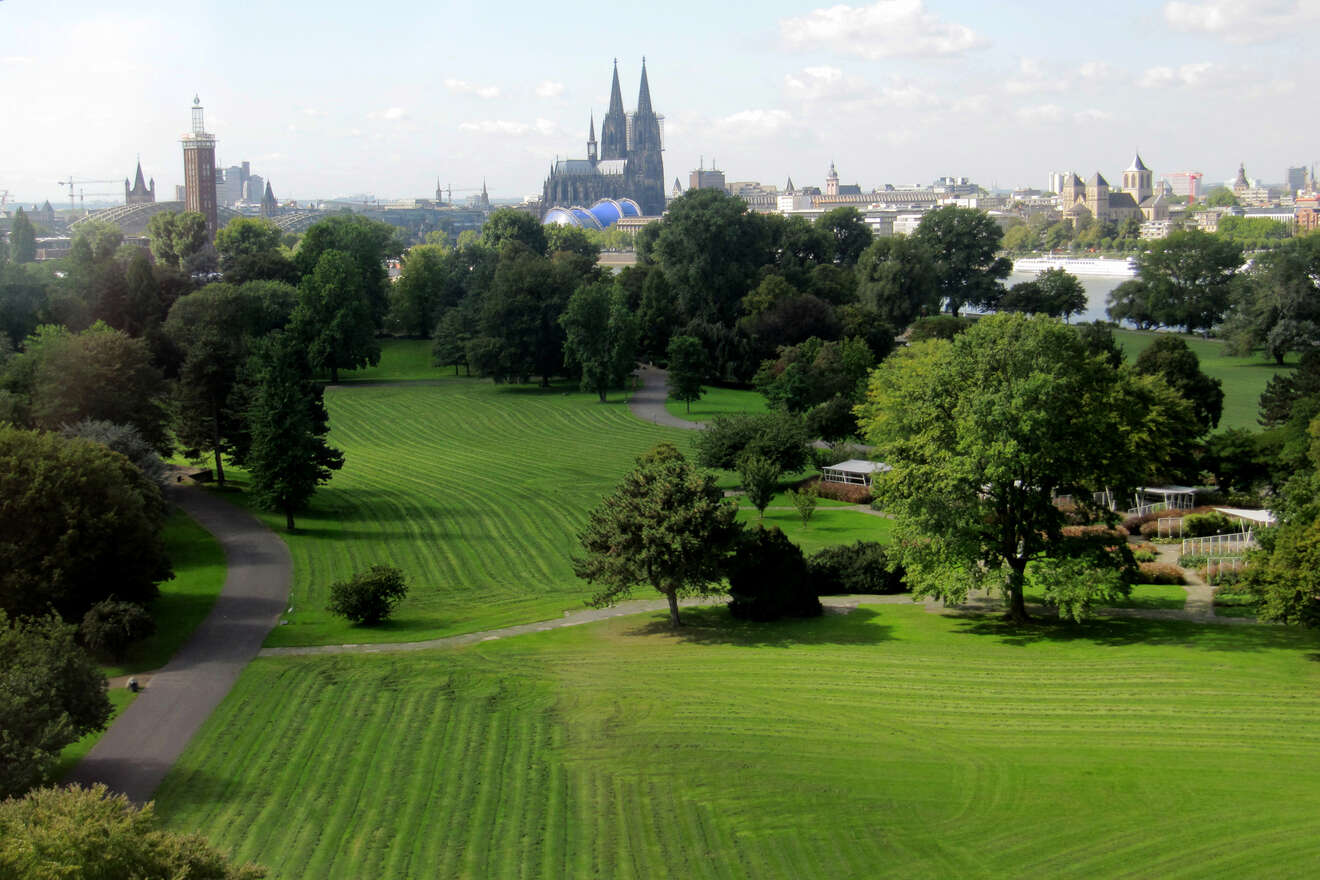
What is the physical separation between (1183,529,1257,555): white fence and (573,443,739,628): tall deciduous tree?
13.3 meters

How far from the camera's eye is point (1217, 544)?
1238 inches

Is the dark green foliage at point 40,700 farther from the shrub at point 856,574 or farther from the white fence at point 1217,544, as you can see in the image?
the white fence at point 1217,544

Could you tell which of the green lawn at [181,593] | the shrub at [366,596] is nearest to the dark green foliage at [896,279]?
the green lawn at [181,593]

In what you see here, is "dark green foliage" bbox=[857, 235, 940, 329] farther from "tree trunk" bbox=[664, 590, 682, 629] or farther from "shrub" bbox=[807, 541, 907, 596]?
"tree trunk" bbox=[664, 590, 682, 629]

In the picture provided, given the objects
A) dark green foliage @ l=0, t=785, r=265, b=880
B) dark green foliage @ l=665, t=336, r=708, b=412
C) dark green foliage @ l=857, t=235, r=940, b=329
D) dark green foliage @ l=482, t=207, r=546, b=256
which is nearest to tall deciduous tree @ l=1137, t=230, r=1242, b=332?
dark green foliage @ l=857, t=235, r=940, b=329

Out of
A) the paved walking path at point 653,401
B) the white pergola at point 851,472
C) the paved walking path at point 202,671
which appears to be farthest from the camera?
the paved walking path at point 653,401

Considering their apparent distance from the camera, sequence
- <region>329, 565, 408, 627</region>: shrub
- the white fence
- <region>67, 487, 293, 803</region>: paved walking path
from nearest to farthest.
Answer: <region>67, 487, 293, 803</region>: paved walking path, <region>329, 565, 408, 627</region>: shrub, the white fence

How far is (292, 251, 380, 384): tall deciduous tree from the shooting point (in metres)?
61.9

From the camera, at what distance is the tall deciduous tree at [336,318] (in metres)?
61.9

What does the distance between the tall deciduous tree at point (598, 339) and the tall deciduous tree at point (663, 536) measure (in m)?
34.0

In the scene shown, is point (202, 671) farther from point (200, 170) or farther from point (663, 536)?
point (200, 170)

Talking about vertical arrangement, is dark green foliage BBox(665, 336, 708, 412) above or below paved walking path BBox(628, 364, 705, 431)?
above

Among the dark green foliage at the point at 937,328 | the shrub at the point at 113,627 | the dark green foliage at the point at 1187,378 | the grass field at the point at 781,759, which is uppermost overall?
the dark green foliage at the point at 937,328

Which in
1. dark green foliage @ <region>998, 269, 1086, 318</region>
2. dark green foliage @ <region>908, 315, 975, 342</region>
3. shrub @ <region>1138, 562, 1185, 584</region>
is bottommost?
Result: shrub @ <region>1138, 562, 1185, 584</region>
